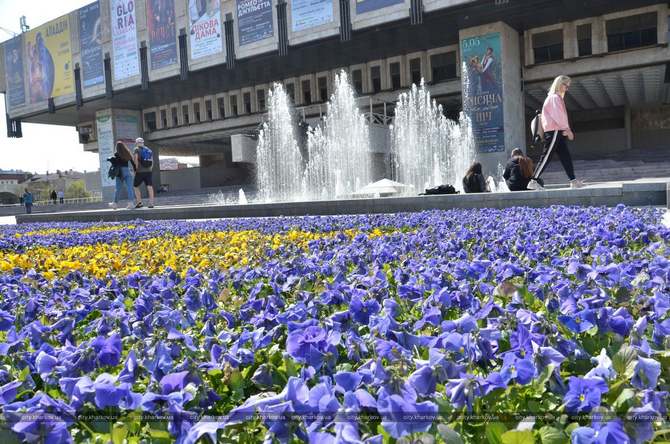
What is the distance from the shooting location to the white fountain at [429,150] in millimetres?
22781

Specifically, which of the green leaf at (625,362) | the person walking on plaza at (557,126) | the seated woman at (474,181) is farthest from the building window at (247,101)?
the green leaf at (625,362)

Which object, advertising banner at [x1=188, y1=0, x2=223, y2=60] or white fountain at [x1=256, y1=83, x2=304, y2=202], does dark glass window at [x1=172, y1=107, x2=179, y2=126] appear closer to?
advertising banner at [x1=188, y1=0, x2=223, y2=60]

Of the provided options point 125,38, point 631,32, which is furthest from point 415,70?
point 125,38

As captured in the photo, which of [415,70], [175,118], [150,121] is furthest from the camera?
[150,121]

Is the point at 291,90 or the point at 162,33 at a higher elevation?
the point at 162,33

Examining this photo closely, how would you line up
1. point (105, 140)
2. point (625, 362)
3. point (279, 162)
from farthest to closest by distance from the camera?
point (105, 140) → point (279, 162) → point (625, 362)

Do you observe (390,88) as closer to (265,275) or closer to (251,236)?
(251,236)

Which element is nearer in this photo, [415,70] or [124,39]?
[415,70]

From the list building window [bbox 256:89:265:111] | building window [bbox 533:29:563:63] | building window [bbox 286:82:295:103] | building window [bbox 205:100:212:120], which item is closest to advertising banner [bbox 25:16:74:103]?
building window [bbox 205:100:212:120]

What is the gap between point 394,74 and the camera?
3152cm

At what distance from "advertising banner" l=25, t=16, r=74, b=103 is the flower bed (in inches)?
1589

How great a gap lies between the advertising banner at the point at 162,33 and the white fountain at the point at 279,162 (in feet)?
26.5

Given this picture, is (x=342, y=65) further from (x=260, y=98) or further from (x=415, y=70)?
(x=260, y=98)

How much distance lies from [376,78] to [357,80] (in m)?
1.32
